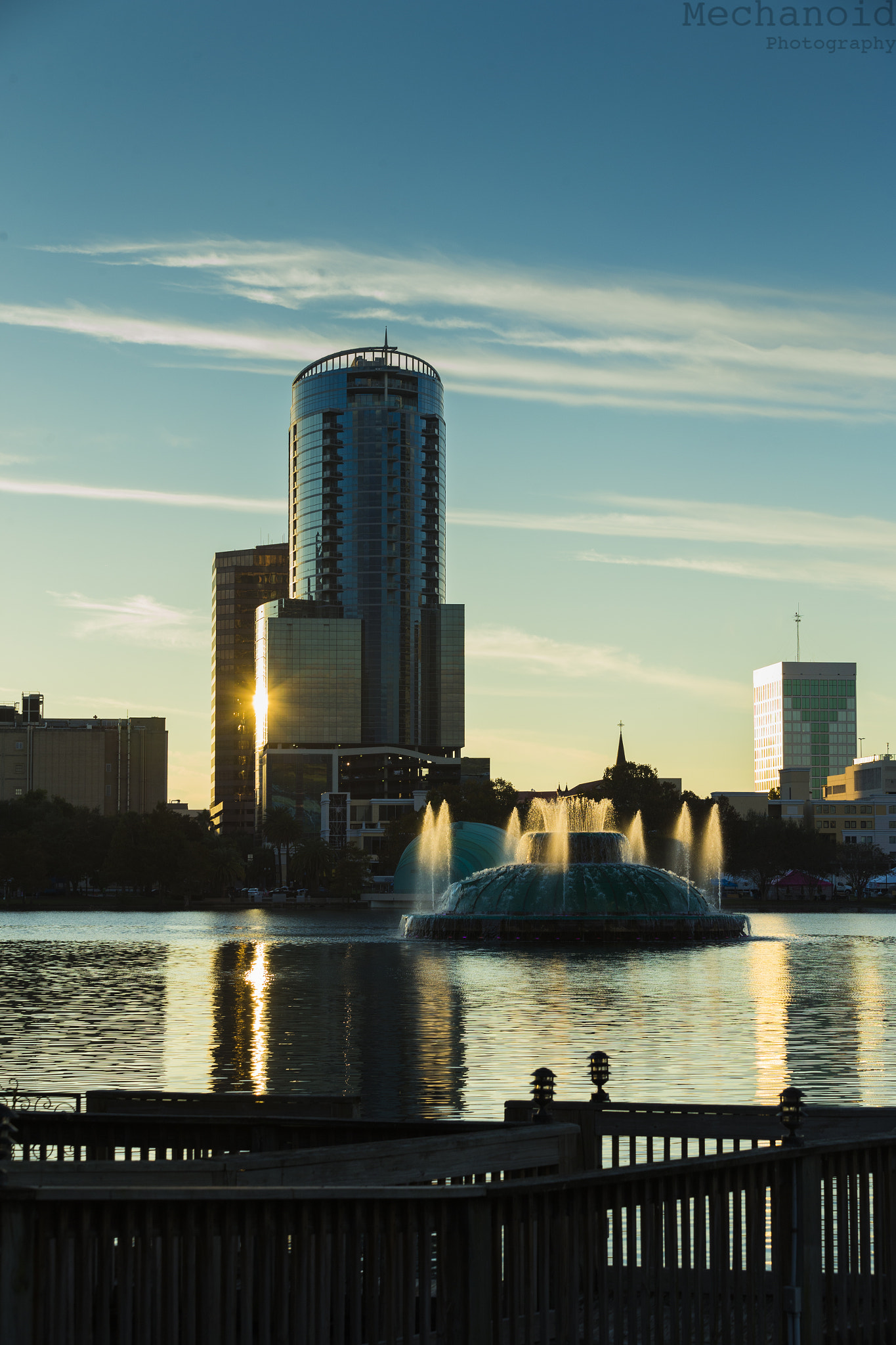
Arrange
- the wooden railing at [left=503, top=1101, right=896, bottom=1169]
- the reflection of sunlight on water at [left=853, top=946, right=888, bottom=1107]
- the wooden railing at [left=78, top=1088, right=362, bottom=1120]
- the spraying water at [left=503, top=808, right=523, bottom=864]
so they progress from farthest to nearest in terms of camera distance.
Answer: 1. the spraying water at [left=503, top=808, right=523, bottom=864]
2. the reflection of sunlight on water at [left=853, top=946, right=888, bottom=1107]
3. the wooden railing at [left=78, top=1088, right=362, bottom=1120]
4. the wooden railing at [left=503, top=1101, right=896, bottom=1169]

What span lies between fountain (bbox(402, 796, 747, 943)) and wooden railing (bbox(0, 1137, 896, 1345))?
188 feet

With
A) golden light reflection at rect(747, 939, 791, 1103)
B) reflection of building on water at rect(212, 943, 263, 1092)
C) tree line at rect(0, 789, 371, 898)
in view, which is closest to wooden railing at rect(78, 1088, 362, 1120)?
reflection of building on water at rect(212, 943, 263, 1092)

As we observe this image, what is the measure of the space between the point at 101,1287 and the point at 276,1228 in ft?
2.26

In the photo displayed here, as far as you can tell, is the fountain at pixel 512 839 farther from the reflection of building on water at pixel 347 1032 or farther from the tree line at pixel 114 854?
the reflection of building on water at pixel 347 1032

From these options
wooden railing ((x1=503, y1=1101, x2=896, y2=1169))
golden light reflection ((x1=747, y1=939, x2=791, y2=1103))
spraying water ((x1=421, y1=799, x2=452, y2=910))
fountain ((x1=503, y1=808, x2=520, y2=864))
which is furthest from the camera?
fountain ((x1=503, y1=808, x2=520, y2=864))

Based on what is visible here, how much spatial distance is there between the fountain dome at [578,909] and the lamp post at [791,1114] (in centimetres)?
5672

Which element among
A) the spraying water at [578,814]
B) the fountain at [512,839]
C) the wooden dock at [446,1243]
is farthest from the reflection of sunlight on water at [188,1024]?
the fountain at [512,839]

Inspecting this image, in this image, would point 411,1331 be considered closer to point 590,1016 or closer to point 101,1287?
point 101,1287

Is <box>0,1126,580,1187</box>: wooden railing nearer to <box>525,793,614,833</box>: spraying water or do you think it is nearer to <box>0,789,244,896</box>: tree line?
<box>525,793,614,833</box>: spraying water

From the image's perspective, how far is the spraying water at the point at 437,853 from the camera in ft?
443

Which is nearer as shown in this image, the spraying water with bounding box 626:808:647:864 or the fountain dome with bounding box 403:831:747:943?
the fountain dome with bounding box 403:831:747:943

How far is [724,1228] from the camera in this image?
6.85 meters

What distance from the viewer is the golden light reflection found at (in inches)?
801

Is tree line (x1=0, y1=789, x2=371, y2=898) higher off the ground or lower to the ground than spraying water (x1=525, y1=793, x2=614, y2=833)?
lower
